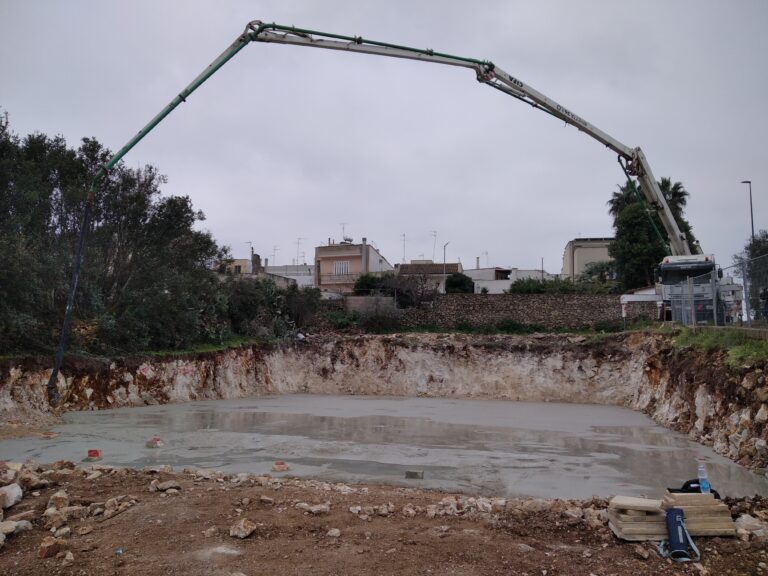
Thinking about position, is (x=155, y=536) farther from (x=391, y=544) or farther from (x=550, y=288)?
(x=550, y=288)

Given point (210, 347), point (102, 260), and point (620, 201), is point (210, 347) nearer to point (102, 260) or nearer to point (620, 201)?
point (102, 260)

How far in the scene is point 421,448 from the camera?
A: 11.0 m

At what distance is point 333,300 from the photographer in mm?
38156

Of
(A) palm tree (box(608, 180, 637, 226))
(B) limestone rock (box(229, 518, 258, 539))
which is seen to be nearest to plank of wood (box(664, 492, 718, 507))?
(B) limestone rock (box(229, 518, 258, 539))

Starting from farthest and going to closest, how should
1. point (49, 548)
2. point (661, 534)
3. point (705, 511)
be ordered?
point (705, 511), point (661, 534), point (49, 548)

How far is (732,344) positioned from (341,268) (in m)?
40.5

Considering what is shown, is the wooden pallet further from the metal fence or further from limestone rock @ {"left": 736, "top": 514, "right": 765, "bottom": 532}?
the metal fence

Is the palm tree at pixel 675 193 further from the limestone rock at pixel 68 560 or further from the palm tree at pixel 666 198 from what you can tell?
the limestone rock at pixel 68 560

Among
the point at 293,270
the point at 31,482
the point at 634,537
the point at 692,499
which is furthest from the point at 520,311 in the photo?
the point at 293,270

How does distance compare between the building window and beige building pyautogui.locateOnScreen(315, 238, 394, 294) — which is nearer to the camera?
beige building pyautogui.locateOnScreen(315, 238, 394, 294)

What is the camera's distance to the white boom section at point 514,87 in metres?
15.2

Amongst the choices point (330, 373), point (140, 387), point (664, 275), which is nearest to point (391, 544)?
point (140, 387)

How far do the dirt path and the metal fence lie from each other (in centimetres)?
705

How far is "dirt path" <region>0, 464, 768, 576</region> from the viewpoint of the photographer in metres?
4.59
